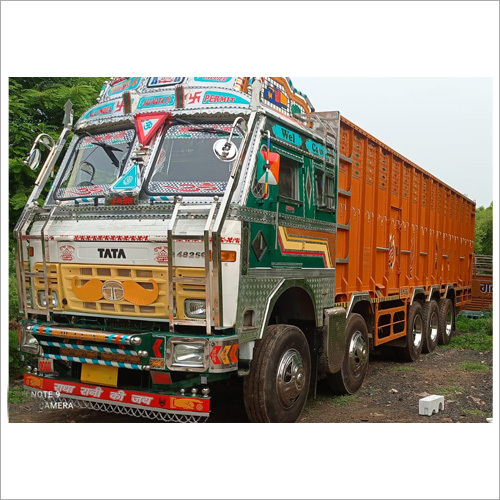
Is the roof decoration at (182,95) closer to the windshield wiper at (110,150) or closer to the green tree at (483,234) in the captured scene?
the windshield wiper at (110,150)

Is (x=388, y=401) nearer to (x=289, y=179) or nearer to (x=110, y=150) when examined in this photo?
(x=289, y=179)

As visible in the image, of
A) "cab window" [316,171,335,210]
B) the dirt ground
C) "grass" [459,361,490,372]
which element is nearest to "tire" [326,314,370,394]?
the dirt ground

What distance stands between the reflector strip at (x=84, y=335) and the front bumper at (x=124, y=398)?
484mm

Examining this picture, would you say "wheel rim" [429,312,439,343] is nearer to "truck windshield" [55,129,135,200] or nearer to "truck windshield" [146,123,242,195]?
"truck windshield" [146,123,242,195]

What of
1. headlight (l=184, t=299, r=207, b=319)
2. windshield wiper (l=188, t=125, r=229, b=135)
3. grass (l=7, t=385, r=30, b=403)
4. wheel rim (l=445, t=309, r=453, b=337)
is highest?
windshield wiper (l=188, t=125, r=229, b=135)

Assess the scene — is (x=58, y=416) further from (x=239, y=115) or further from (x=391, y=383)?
(x=391, y=383)

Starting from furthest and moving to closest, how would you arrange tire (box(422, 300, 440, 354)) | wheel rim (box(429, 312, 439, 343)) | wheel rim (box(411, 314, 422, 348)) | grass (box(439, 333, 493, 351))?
grass (box(439, 333, 493, 351)) < wheel rim (box(429, 312, 439, 343)) < tire (box(422, 300, 440, 354)) < wheel rim (box(411, 314, 422, 348))

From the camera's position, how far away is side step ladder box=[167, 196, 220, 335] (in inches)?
167

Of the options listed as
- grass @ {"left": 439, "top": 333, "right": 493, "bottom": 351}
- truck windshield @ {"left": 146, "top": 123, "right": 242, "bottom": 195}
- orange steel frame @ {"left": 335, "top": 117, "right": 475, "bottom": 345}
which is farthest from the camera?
grass @ {"left": 439, "top": 333, "right": 493, "bottom": 351}

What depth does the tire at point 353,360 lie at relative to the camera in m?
6.55

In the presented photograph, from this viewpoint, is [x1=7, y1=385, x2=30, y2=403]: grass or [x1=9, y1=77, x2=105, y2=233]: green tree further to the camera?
[x1=9, y1=77, x2=105, y2=233]: green tree

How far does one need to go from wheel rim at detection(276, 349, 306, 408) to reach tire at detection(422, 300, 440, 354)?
520cm

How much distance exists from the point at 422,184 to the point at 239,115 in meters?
5.72

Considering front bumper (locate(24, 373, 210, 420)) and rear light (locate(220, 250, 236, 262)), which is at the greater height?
rear light (locate(220, 250, 236, 262))
